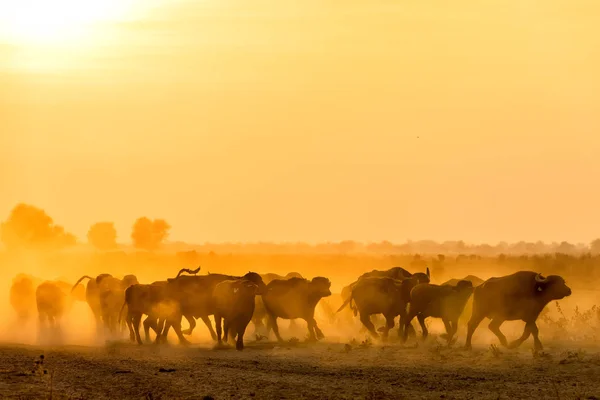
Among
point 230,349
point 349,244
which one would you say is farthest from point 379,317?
point 349,244

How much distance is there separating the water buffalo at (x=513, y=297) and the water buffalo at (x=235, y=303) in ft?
21.2

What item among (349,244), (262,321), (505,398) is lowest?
(505,398)

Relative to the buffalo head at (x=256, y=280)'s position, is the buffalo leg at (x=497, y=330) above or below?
below

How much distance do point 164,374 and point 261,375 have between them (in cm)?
211

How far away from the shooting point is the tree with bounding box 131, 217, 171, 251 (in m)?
162

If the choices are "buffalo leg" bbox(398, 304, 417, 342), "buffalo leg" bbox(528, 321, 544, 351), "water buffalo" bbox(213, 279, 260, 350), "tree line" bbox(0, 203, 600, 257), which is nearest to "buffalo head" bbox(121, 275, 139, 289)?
"water buffalo" bbox(213, 279, 260, 350)

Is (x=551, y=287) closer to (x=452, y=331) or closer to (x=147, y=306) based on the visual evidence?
(x=452, y=331)

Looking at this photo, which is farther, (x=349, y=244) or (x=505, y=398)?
(x=349, y=244)

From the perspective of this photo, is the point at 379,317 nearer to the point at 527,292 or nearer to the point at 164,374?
the point at 527,292

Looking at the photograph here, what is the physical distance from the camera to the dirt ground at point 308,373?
21.4 metres

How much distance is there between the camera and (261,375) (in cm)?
2402

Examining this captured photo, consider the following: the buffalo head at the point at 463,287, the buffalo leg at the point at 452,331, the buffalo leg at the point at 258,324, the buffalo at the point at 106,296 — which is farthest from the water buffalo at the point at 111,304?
the buffalo head at the point at 463,287

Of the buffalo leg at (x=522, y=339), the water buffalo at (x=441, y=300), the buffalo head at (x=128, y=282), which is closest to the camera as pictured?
the buffalo leg at (x=522, y=339)

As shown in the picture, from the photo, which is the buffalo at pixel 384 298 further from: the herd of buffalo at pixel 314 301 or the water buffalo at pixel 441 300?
the water buffalo at pixel 441 300
